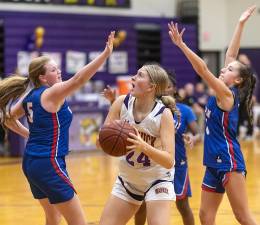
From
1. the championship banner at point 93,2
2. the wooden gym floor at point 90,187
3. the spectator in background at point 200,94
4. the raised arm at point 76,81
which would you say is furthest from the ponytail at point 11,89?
the spectator in background at point 200,94

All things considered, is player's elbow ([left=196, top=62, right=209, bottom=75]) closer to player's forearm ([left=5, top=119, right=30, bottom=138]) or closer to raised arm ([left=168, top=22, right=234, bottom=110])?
raised arm ([left=168, top=22, right=234, bottom=110])

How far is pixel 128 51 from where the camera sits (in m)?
21.0

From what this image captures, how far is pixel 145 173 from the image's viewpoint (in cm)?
557

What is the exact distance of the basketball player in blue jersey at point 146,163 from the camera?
547 centimetres

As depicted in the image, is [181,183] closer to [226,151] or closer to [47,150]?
[226,151]

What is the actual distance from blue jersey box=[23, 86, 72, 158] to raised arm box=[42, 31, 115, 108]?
15cm

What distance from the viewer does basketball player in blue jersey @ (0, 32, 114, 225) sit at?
5577mm

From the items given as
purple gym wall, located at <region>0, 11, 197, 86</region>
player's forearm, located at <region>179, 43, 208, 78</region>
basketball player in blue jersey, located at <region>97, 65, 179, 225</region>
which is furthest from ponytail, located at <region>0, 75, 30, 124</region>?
purple gym wall, located at <region>0, 11, 197, 86</region>

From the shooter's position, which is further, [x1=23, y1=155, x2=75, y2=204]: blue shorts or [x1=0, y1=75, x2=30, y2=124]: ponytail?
[x1=0, y1=75, x2=30, y2=124]: ponytail

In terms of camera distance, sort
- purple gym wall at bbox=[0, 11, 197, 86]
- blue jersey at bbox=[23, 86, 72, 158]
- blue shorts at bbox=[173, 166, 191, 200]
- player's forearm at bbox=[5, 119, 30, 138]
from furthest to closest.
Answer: purple gym wall at bbox=[0, 11, 197, 86] < blue shorts at bbox=[173, 166, 191, 200] < player's forearm at bbox=[5, 119, 30, 138] < blue jersey at bbox=[23, 86, 72, 158]

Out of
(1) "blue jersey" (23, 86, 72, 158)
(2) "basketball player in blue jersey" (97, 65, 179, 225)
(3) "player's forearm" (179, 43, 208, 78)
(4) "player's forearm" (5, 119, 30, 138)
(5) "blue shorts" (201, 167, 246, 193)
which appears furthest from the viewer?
(4) "player's forearm" (5, 119, 30, 138)

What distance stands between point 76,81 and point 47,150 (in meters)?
0.63

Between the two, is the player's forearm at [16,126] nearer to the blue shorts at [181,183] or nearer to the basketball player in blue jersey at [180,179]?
the basketball player in blue jersey at [180,179]

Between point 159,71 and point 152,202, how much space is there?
1.03m
